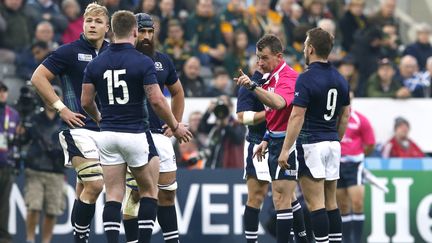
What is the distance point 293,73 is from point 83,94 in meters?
2.54

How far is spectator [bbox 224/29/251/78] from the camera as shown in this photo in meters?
21.2

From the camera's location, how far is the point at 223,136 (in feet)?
61.6

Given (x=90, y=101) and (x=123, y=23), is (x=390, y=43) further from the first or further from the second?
(x=123, y=23)

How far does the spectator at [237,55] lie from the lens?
21.2 meters

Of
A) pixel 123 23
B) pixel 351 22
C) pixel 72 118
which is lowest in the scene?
pixel 72 118

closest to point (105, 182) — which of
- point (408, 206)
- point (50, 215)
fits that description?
point (50, 215)

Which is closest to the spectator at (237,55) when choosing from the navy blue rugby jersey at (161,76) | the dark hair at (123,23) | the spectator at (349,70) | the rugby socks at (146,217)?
the spectator at (349,70)

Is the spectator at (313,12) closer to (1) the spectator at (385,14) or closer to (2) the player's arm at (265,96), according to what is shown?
(1) the spectator at (385,14)

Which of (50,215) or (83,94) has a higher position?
(83,94)

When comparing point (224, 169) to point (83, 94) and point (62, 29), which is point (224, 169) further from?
point (83, 94)

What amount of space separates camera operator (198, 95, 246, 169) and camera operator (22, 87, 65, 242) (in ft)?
7.93

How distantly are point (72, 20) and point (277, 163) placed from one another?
8540mm

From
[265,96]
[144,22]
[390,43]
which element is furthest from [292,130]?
[390,43]

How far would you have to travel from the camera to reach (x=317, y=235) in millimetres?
13297
